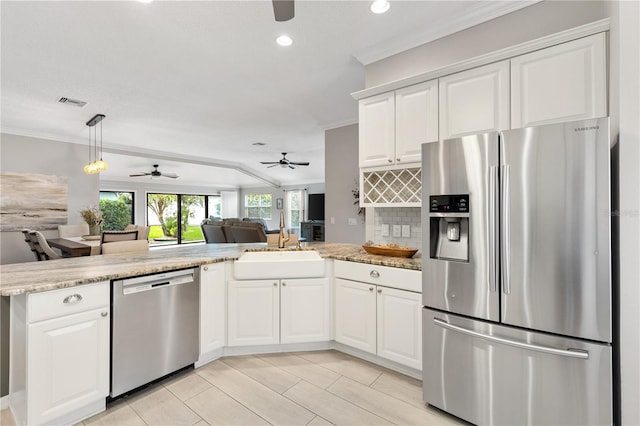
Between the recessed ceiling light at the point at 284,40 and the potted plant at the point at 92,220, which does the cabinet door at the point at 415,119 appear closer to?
the recessed ceiling light at the point at 284,40

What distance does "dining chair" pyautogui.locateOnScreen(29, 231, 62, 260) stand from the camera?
3.81 meters

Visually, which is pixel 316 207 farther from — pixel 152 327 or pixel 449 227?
pixel 449 227

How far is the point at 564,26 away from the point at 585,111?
0.67 meters

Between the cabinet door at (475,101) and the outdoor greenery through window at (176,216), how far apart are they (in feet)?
33.3

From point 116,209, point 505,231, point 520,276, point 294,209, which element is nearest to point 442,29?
point 505,231

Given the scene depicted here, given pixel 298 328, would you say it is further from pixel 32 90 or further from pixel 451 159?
pixel 32 90

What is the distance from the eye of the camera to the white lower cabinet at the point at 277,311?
2615mm

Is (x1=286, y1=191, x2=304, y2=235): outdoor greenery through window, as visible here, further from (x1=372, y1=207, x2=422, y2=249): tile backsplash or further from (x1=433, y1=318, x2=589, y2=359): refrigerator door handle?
(x1=433, y1=318, x2=589, y2=359): refrigerator door handle

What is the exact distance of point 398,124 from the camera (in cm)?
261

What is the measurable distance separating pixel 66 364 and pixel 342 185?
404cm

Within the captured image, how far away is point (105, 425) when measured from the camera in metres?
1.77

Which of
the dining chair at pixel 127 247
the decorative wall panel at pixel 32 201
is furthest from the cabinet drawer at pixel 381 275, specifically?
the decorative wall panel at pixel 32 201

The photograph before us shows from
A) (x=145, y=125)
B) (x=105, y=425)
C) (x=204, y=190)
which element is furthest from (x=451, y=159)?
(x=204, y=190)

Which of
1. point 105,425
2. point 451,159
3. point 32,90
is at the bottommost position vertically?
point 105,425
